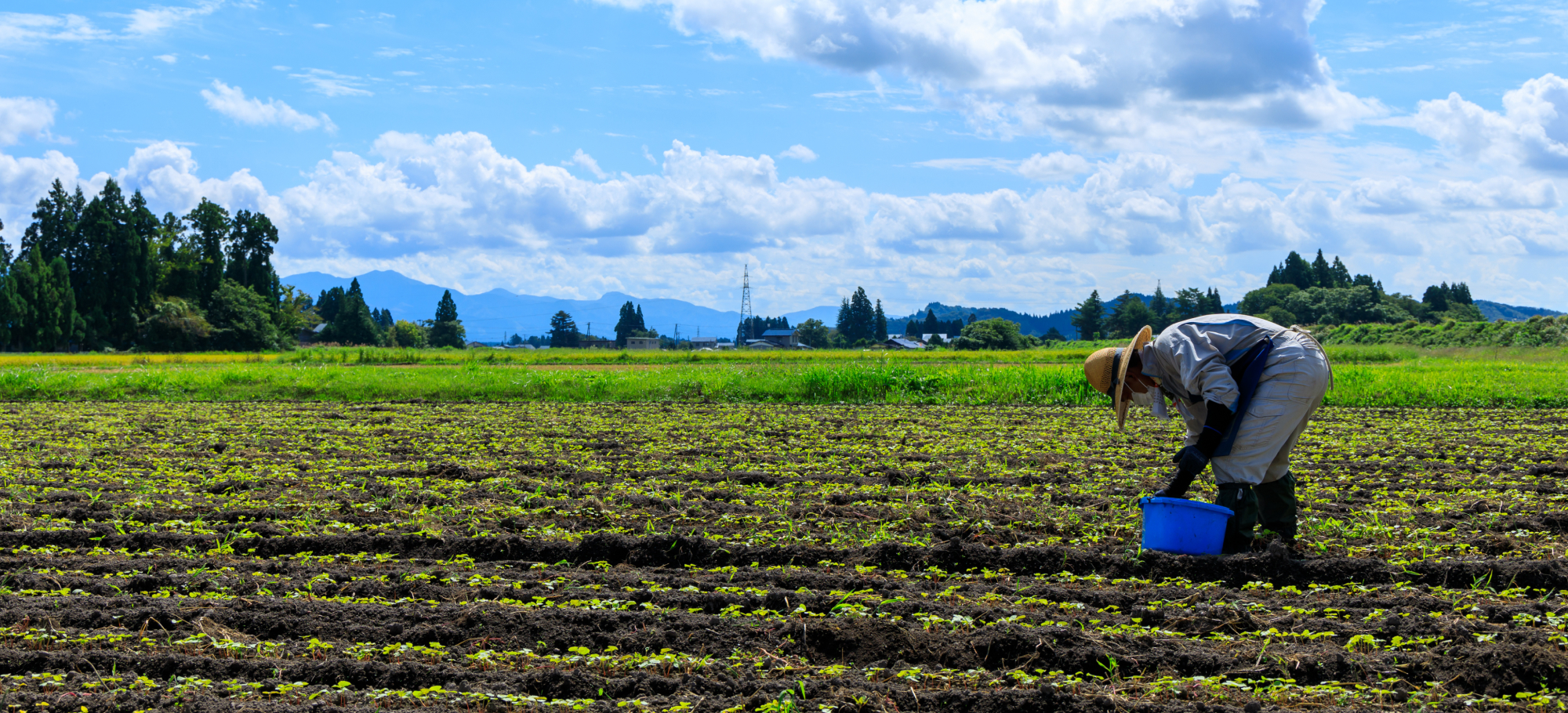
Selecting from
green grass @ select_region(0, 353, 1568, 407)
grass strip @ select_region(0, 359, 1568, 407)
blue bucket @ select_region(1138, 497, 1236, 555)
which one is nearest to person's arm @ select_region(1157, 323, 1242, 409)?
blue bucket @ select_region(1138, 497, 1236, 555)

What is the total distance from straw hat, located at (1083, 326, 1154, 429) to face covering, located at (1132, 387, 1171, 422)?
71 millimetres

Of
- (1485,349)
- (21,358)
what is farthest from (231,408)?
(1485,349)

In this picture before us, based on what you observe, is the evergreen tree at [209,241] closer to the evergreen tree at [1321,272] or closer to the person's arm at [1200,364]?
the person's arm at [1200,364]

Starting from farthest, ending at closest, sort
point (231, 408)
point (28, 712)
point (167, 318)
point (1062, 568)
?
1. point (167, 318)
2. point (231, 408)
3. point (1062, 568)
4. point (28, 712)

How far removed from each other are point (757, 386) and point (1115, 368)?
14252mm

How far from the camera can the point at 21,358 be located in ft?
138

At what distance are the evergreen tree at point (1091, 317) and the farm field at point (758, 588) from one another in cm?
8087

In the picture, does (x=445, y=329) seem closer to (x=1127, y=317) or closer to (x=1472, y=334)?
(x=1127, y=317)

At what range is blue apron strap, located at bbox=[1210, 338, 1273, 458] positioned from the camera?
5523mm

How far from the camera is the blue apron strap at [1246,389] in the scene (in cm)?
552

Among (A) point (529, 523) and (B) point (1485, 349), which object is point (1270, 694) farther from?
(B) point (1485, 349)

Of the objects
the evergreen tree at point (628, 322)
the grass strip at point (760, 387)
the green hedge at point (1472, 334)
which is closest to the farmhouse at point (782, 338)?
the evergreen tree at point (628, 322)

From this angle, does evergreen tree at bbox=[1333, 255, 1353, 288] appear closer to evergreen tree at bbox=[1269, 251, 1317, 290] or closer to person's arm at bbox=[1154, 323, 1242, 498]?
evergreen tree at bbox=[1269, 251, 1317, 290]

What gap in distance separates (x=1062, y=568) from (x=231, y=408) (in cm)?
1646
